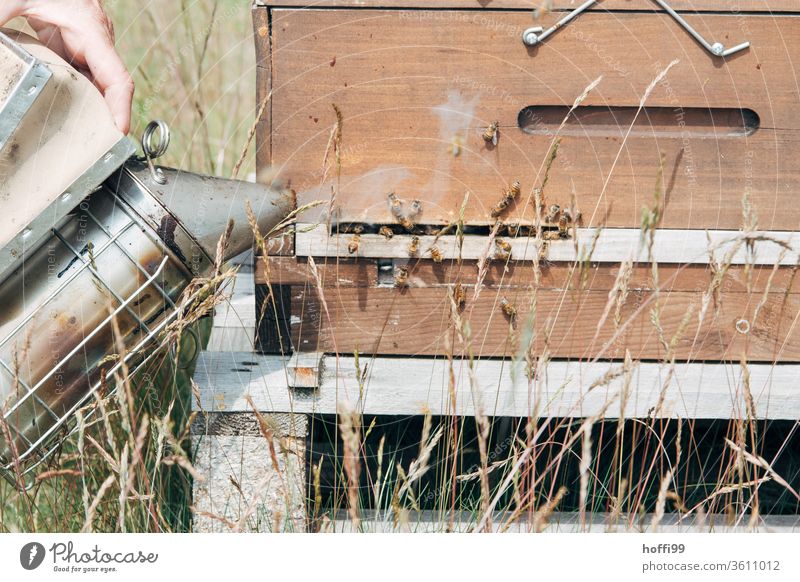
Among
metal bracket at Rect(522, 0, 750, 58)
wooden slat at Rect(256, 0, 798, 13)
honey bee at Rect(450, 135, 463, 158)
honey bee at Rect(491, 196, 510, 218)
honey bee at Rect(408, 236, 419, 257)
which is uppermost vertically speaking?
wooden slat at Rect(256, 0, 798, 13)

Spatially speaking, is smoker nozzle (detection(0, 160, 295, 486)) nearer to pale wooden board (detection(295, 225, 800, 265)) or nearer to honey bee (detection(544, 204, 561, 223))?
pale wooden board (detection(295, 225, 800, 265))

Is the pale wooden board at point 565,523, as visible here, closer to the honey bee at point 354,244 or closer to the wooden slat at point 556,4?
the honey bee at point 354,244

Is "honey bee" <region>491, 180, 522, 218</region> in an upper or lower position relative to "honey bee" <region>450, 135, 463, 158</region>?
lower

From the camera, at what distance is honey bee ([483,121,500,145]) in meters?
1.52

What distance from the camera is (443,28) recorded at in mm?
1496

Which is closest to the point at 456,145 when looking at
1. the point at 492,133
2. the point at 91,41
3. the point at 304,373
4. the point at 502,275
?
the point at 492,133

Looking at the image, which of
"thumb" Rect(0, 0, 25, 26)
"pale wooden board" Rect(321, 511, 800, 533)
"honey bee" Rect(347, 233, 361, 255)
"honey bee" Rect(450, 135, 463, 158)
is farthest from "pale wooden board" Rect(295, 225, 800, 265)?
"thumb" Rect(0, 0, 25, 26)

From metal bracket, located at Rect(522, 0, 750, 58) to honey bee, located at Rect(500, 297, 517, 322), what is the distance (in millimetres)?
530

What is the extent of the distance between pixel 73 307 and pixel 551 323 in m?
0.96

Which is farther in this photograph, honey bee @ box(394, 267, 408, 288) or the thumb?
honey bee @ box(394, 267, 408, 288)

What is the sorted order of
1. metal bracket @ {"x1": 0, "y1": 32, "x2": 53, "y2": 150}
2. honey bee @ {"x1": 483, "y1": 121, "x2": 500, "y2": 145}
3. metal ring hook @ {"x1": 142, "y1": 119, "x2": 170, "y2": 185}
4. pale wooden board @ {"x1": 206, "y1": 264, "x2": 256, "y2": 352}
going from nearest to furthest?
metal bracket @ {"x1": 0, "y1": 32, "x2": 53, "y2": 150} < metal ring hook @ {"x1": 142, "y1": 119, "x2": 170, "y2": 185} < honey bee @ {"x1": 483, "y1": 121, "x2": 500, "y2": 145} < pale wooden board @ {"x1": 206, "y1": 264, "x2": 256, "y2": 352}

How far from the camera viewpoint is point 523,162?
5.07ft

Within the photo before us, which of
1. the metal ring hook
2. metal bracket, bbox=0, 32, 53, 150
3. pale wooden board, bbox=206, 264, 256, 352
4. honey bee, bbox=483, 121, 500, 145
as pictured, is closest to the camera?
metal bracket, bbox=0, 32, 53, 150
